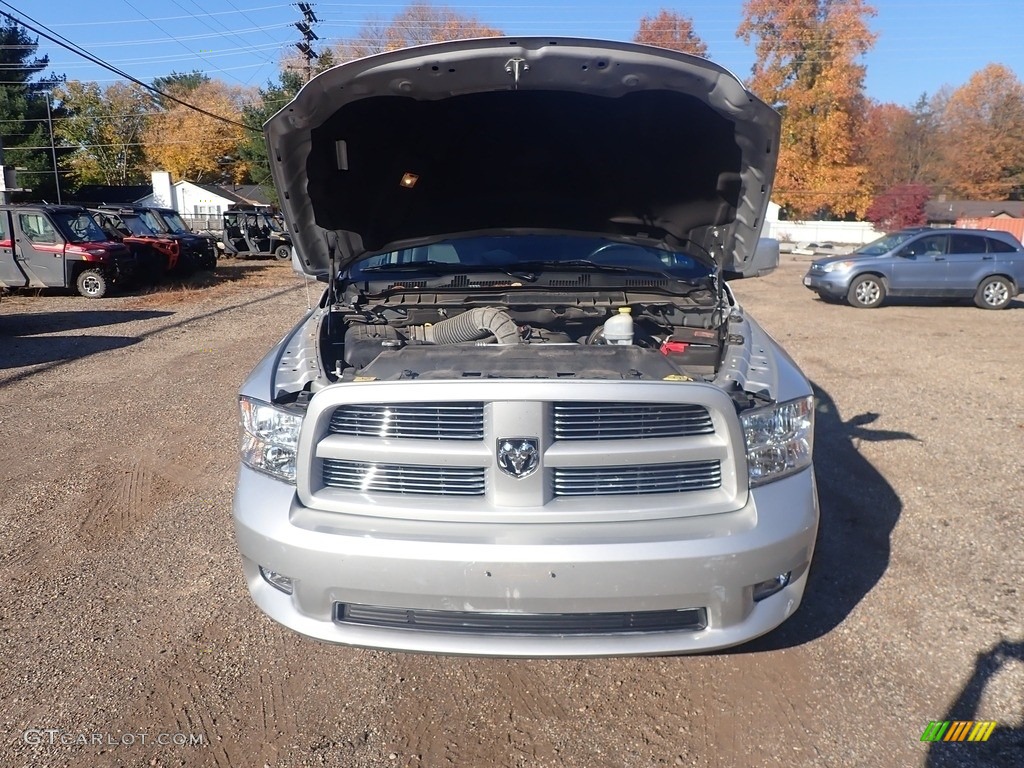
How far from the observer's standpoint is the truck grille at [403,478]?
2430 mm

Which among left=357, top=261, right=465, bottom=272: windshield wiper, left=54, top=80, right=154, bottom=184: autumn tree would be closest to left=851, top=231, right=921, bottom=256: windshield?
left=357, top=261, right=465, bottom=272: windshield wiper

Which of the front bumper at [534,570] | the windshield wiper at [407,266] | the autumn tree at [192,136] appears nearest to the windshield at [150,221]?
the windshield wiper at [407,266]

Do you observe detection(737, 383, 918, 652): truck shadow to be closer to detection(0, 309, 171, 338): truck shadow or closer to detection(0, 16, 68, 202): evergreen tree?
detection(0, 309, 171, 338): truck shadow

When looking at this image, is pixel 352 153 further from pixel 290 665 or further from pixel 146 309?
pixel 146 309

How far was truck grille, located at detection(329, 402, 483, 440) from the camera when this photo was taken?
2.40m

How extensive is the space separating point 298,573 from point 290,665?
2.36 ft

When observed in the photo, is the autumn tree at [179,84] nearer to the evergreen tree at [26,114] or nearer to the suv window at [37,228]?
the evergreen tree at [26,114]

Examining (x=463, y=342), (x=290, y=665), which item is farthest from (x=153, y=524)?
(x=463, y=342)

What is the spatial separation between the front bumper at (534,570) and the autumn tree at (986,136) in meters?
59.6

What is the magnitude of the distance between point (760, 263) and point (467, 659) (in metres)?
2.65

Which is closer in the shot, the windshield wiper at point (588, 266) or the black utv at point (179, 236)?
the windshield wiper at point (588, 266)

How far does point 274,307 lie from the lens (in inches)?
549

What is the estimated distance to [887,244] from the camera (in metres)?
15.2

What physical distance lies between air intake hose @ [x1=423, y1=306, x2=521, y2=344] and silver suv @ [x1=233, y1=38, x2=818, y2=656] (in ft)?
0.04
